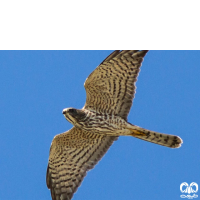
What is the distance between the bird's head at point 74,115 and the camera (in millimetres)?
10000

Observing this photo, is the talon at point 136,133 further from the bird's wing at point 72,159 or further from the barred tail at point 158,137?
the bird's wing at point 72,159

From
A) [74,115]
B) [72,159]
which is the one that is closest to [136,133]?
[74,115]

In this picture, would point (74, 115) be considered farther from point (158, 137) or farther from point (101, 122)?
point (158, 137)

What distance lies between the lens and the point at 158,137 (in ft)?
33.9

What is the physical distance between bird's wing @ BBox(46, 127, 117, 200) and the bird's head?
0.83 m

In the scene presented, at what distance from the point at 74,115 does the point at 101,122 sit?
0.65 metres

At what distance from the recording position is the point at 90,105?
10539 mm

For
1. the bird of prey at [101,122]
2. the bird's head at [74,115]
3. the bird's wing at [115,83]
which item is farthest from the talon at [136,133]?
the bird's head at [74,115]
